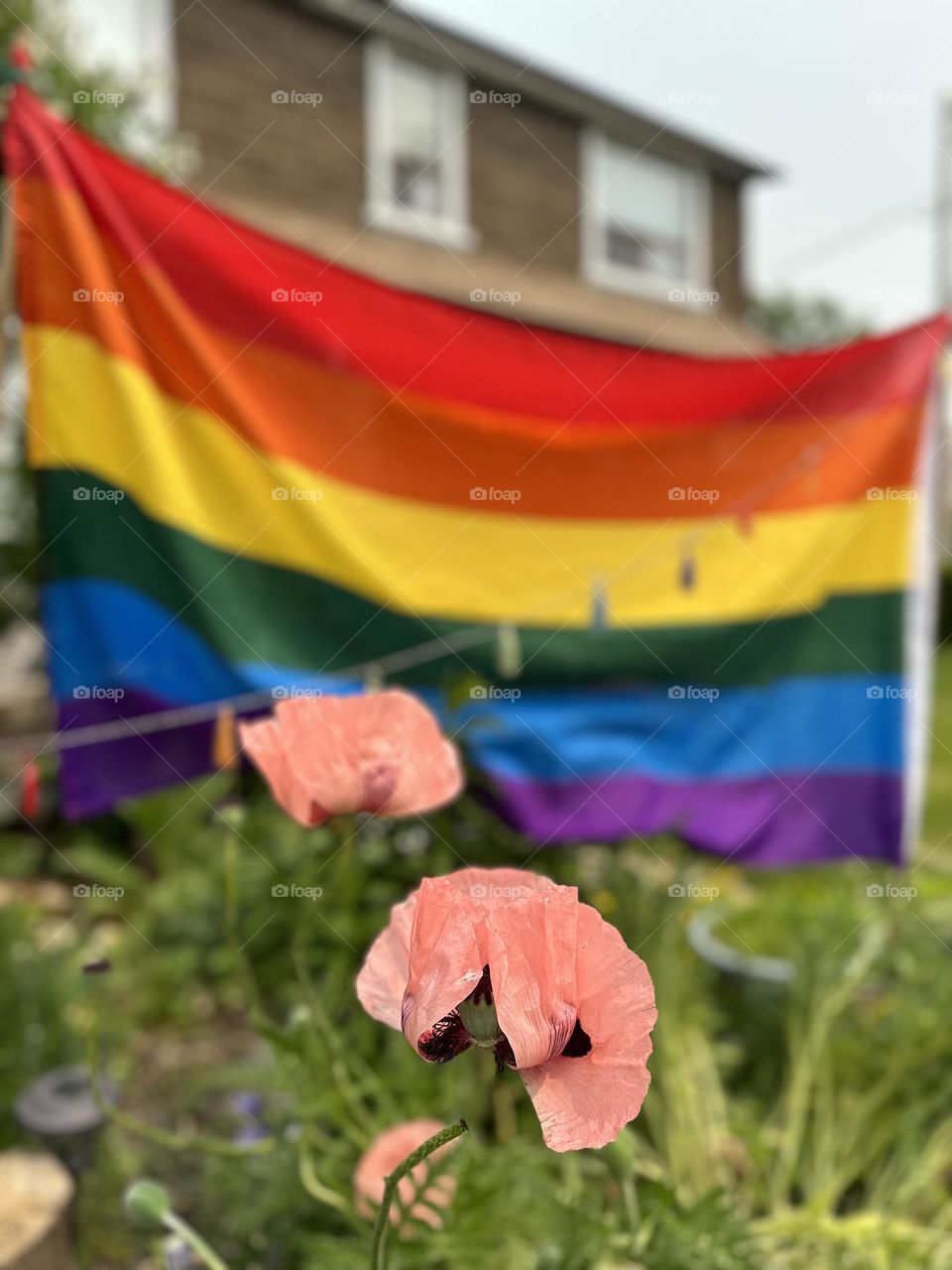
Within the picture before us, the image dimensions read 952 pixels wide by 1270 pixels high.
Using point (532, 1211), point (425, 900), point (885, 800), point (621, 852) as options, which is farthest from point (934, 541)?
point (425, 900)

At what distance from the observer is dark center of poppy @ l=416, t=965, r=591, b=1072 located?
1.98 ft

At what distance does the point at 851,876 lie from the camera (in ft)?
10.1

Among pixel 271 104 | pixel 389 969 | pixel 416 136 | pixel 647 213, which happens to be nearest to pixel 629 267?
pixel 647 213

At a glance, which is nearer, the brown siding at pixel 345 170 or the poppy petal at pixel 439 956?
the poppy petal at pixel 439 956

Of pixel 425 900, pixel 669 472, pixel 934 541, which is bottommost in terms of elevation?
pixel 425 900

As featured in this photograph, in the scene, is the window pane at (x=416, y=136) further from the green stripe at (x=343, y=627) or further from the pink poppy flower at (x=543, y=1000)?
the pink poppy flower at (x=543, y=1000)

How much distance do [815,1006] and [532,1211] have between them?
0.90 m

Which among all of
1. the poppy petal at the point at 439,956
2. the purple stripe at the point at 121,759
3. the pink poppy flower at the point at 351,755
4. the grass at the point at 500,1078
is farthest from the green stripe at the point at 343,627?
the poppy petal at the point at 439,956

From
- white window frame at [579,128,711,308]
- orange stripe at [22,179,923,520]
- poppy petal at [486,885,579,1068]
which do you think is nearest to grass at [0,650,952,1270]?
poppy petal at [486,885,579,1068]

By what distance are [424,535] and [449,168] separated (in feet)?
23.4

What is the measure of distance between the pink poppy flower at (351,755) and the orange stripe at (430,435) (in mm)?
1037

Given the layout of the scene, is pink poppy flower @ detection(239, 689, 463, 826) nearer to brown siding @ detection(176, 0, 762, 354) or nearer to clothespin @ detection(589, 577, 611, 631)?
clothespin @ detection(589, 577, 611, 631)

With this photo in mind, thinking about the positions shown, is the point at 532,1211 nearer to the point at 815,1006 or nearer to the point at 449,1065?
the point at 449,1065

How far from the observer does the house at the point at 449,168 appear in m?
6.75
